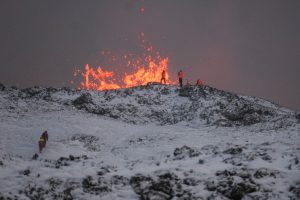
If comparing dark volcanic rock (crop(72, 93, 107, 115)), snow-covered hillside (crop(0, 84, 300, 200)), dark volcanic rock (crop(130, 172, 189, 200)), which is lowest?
dark volcanic rock (crop(130, 172, 189, 200))

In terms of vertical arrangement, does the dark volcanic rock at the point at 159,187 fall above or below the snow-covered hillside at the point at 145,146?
below

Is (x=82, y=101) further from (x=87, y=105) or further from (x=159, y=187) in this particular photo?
(x=159, y=187)

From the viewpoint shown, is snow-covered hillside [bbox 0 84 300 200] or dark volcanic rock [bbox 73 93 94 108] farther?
dark volcanic rock [bbox 73 93 94 108]

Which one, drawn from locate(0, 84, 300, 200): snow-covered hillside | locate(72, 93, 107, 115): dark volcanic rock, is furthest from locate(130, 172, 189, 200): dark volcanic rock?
locate(72, 93, 107, 115): dark volcanic rock

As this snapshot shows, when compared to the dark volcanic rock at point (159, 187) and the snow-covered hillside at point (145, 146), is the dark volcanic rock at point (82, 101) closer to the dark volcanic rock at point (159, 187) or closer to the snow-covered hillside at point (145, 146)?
the snow-covered hillside at point (145, 146)

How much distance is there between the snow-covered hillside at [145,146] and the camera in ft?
46.8

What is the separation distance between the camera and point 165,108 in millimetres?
43281

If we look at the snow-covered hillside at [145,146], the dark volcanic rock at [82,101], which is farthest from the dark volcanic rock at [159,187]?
the dark volcanic rock at [82,101]

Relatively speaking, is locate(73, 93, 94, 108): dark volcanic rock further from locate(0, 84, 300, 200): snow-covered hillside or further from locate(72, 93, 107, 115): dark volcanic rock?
locate(0, 84, 300, 200): snow-covered hillside

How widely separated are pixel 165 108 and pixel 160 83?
952cm

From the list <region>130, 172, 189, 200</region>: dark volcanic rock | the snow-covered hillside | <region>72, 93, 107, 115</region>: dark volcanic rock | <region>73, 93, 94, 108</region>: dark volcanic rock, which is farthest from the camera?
<region>73, 93, 94, 108</region>: dark volcanic rock

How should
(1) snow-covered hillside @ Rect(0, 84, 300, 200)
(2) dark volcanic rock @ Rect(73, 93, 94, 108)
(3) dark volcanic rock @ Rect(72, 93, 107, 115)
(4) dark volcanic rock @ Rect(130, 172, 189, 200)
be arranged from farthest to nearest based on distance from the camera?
(2) dark volcanic rock @ Rect(73, 93, 94, 108)
(3) dark volcanic rock @ Rect(72, 93, 107, 115)
(1) snow-covered hillside @ Rect(0, 84, 300, 200)
(4) dark volcanic rock @ Rect(130, 172, 189, 200)

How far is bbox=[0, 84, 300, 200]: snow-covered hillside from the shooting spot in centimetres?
1426

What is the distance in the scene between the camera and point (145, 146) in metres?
26.5
